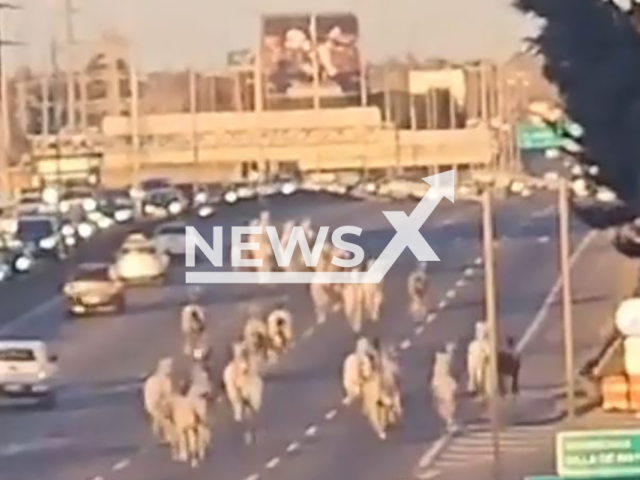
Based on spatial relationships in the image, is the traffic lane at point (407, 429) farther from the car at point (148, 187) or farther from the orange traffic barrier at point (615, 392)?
the car at point (148, 187)

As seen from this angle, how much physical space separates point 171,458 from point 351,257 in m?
0.26

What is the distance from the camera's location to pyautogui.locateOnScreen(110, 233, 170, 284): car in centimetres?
171

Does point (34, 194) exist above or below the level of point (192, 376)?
above

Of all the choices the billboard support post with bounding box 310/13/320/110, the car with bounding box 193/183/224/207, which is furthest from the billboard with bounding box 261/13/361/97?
the car with bounding box 193/183/224/207

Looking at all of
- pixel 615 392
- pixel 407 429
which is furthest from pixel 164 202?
pixel 615 392

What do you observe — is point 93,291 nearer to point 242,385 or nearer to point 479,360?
point 242,385

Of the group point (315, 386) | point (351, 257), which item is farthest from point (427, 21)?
point (315, 386)

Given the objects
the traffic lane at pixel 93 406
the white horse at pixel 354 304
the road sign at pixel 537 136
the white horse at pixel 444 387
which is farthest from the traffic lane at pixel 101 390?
the road sign at pixel 537 136

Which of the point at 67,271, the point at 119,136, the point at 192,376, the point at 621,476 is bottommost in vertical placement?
the point at 621,476

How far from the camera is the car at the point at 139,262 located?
1.71m

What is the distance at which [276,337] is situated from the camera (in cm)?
173

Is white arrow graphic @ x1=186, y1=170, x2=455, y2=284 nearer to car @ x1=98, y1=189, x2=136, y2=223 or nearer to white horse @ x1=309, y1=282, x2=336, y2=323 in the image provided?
white horse @ x1=309, y1=282, x2=336, y2=323

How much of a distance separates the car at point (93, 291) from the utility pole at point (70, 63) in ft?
0.45

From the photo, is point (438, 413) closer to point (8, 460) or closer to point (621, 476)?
point (621, 476)
